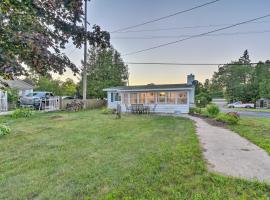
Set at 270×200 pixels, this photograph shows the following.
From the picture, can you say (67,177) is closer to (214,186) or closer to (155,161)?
(155,161)

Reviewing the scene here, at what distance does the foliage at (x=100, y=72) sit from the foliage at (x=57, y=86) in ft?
15.9

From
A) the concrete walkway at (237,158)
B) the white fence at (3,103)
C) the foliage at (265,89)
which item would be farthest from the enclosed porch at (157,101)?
the foliage at (265,89)

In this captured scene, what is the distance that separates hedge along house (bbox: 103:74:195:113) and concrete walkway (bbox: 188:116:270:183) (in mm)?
11699

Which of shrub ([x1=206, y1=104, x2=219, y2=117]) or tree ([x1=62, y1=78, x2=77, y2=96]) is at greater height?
tree ([x1=62, y1=78, x2=77, y2=96])

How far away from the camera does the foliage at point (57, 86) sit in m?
32.1

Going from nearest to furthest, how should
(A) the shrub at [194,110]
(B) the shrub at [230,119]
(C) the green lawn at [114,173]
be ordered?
(C) the green lawn at [114,173] < (B) the shrub at [230,119] < (A) the shrub at [194,110]

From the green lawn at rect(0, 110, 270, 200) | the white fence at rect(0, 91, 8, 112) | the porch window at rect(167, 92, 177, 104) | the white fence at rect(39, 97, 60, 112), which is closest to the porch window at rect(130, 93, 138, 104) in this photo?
the porch window at rect(167, 92, 177, 104)

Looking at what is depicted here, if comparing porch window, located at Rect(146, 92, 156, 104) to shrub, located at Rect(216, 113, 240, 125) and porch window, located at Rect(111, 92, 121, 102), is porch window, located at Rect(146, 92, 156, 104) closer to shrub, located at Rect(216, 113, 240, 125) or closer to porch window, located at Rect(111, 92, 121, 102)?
porch window, located at Rect(111, 92, 121, 102)

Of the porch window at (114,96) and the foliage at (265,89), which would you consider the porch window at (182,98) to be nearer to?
the porch window at (114,96)

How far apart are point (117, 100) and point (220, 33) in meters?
12.8

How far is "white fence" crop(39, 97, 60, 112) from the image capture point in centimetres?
2100

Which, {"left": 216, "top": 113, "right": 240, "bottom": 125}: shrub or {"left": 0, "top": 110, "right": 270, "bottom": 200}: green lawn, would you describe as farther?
{"left": 216, "top": 113, "right": 240, "bottom": 125}: shrub

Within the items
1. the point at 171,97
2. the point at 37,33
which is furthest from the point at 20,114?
the point at 37,33

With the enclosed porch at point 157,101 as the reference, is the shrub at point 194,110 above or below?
below
